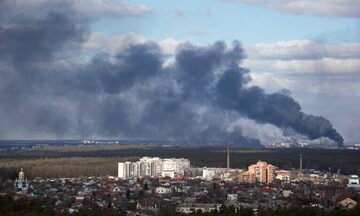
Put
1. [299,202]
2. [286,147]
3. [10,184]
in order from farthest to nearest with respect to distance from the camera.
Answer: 1. [286,147]
2. [10,184]
3. [299,202]

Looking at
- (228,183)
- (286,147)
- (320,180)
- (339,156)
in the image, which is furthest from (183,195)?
(286,147)

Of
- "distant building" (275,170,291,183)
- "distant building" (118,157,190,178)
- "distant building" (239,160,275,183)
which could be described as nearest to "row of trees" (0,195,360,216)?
"distant building" (275,170,291,183)

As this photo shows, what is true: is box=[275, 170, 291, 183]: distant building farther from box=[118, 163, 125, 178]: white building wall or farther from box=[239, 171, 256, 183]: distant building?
box=[118, 163, 125, 178]: white building wall

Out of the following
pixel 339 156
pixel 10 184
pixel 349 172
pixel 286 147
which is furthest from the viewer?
pixel 286 147

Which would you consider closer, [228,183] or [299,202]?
[299,202]

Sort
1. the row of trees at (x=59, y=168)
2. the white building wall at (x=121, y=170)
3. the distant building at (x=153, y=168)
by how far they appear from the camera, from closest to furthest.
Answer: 1. the row of trees at (x=59, y=168)
2. the white building wall at (x=121, y=170)
3. the distant building at (x=153, y=168)

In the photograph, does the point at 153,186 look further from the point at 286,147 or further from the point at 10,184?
the point at 286,147

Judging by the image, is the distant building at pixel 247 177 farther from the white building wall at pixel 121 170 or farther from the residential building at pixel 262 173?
the white building wall at pixel 121 170

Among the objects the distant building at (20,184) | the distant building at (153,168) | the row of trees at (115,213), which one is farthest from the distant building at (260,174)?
the row of trees at (115,213)
